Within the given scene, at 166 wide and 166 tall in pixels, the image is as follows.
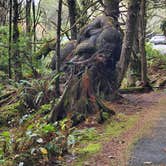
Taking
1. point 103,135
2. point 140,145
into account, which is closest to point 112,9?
point 103,135

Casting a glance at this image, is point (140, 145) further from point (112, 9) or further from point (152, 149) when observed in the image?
point (112, 9)

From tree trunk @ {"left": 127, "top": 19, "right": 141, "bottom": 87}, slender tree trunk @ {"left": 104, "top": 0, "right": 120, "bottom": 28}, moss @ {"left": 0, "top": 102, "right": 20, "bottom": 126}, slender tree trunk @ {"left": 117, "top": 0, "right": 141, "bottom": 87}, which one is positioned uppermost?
slender tree trunk @ {"left": 104, "top": 0, "right": 120, "bottom": 28}

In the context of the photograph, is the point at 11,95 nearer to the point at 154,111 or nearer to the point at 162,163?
the point at 154,111

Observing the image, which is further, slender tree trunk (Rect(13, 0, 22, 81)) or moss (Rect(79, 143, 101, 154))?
slender tree trunk (Rect(13, 0, 22, 81))

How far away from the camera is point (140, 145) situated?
7.43 m

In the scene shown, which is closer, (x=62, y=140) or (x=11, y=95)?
(x=62, y=140)

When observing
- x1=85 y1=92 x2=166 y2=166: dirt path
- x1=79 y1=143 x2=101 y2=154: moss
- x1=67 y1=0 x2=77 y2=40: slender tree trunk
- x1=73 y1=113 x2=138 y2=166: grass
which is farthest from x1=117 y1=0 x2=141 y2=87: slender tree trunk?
x1=79 y1=143 x2=101 y2=154: moss

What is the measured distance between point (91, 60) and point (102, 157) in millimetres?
4898

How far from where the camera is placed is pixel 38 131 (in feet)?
22.6

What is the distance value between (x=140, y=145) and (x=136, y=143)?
151 mm

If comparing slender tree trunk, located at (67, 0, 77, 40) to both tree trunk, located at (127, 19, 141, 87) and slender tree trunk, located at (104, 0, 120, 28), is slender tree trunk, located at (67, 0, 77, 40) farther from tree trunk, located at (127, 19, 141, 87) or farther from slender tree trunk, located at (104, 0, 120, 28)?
slender tree trunk, located at (104, 0, 120, 28)

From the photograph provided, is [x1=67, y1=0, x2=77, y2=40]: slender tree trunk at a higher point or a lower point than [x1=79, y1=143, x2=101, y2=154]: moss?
higher

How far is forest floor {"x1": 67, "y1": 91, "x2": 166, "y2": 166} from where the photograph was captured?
6.52m

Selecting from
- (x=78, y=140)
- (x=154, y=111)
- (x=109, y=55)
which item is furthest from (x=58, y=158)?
(x=109, y=55)
